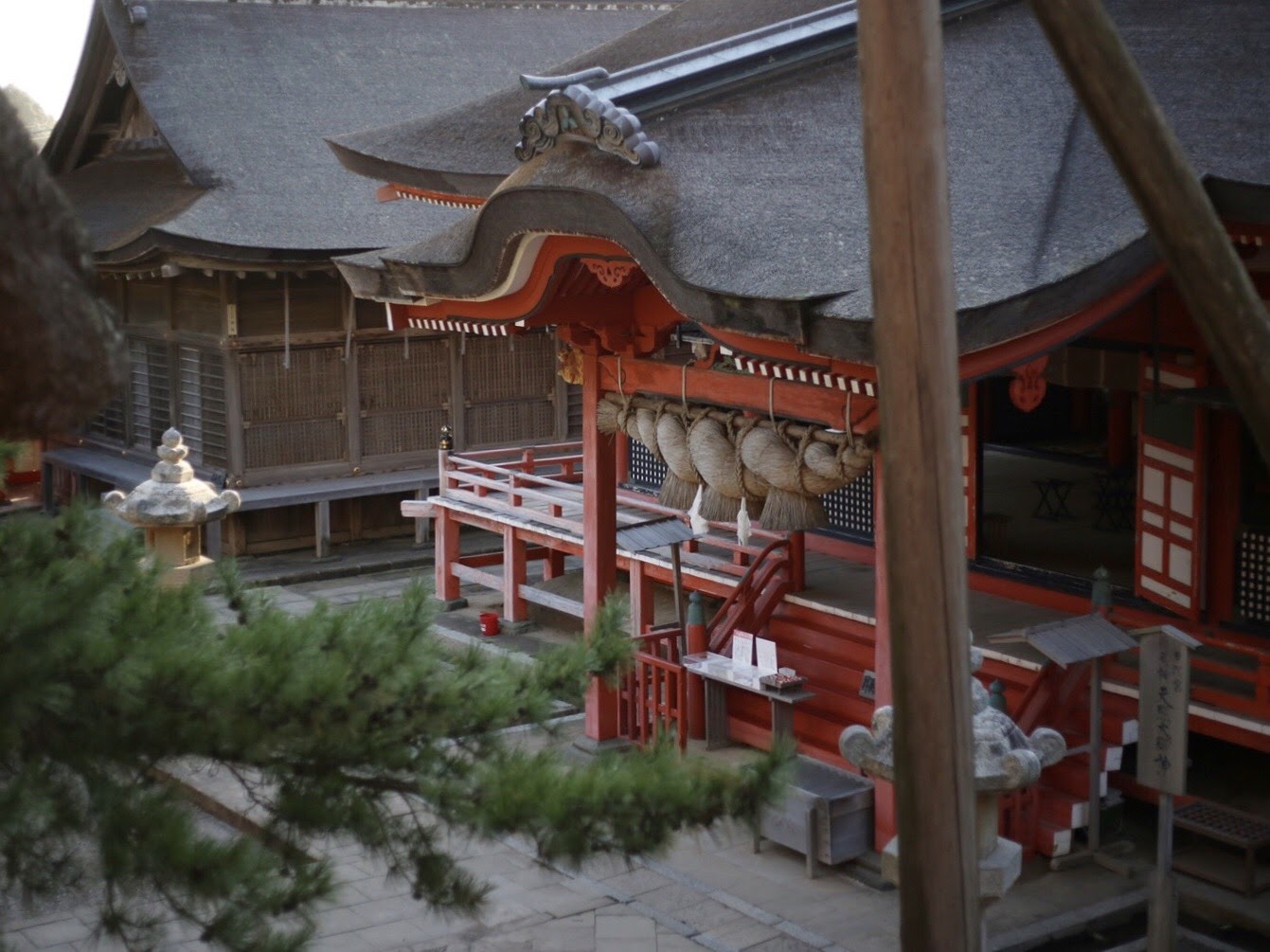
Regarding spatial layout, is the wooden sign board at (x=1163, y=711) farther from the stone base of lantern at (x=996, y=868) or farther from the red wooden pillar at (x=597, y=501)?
the red wooden pillar at (x=597, y=501)

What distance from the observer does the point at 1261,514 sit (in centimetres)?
988

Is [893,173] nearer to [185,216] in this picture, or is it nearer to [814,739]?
[814,739]

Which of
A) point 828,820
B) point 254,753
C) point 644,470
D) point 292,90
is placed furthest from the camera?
point 292,90

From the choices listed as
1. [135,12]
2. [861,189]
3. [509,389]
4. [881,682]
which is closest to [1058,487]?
[861,189]

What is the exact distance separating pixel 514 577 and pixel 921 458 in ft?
33.3

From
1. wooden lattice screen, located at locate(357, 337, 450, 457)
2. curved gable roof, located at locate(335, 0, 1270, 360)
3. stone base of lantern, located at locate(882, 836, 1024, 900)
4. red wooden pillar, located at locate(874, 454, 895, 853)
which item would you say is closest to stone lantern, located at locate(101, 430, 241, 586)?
curved gable roof, located at locate(335, 0, 1270, 360)

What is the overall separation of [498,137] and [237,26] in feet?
25.9

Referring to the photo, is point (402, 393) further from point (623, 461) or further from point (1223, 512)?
point (1223, 512)

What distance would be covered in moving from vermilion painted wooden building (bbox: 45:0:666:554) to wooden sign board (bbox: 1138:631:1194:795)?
11007 millimetres

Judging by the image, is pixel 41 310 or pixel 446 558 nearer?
pixel 41 310

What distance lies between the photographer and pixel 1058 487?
44.8ft

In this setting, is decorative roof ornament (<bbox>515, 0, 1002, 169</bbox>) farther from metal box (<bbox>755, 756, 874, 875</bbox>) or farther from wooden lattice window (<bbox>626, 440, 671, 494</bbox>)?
wooden lattice window (<bbox>626, 440, 671, 494</bbox>)

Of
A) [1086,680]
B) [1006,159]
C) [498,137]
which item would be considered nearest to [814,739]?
[1086,680]

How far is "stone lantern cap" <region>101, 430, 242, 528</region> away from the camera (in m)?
11.6
